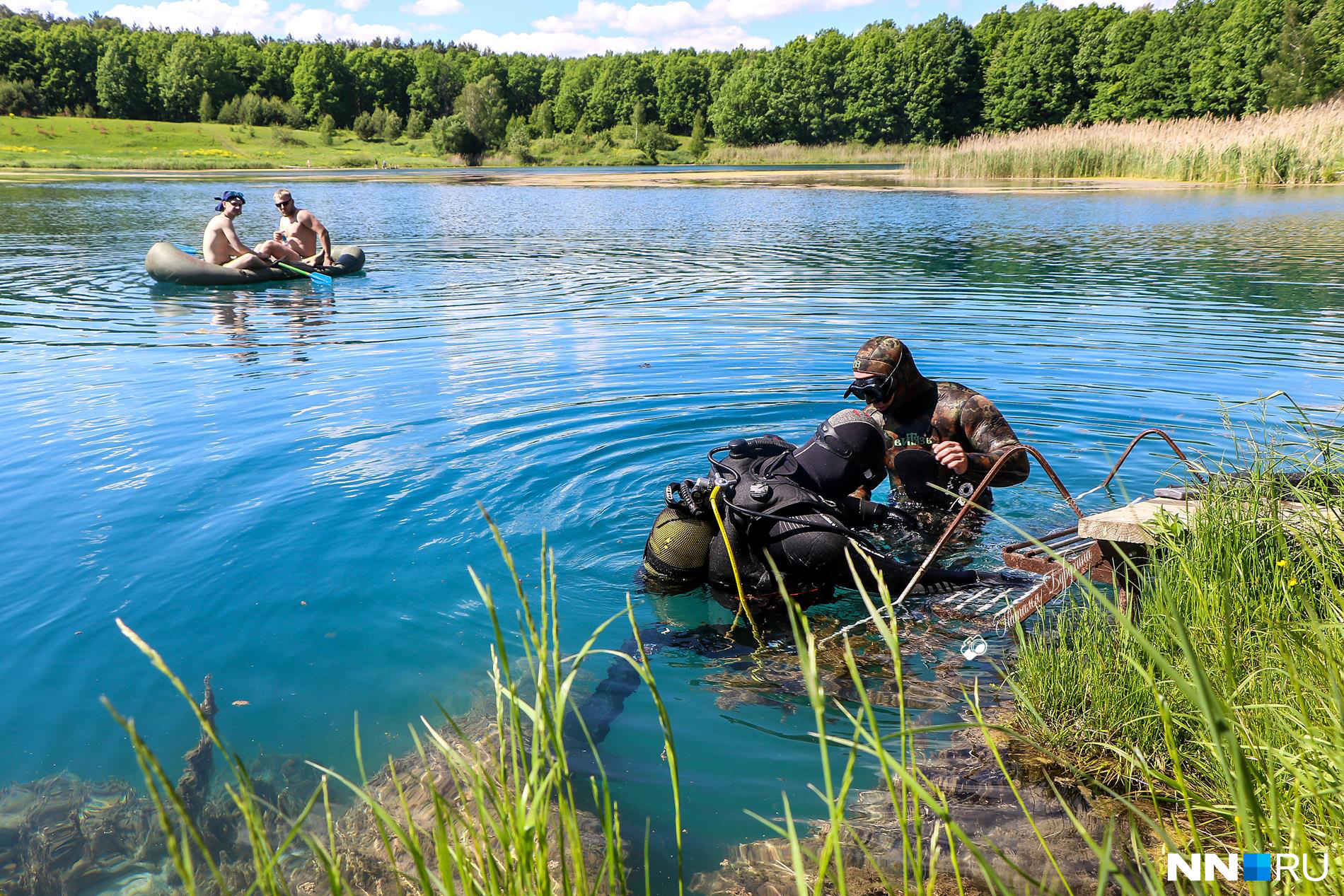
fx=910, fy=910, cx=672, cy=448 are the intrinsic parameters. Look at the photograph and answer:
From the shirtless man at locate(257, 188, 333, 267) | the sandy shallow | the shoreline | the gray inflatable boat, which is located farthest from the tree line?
the gray inflatable boat

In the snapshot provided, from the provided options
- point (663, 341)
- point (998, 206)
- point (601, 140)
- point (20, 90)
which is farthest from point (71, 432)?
point (20, 90)

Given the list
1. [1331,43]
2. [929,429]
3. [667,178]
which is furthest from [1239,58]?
[929,429]

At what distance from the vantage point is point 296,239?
15930 mm

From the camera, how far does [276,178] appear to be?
4584cm

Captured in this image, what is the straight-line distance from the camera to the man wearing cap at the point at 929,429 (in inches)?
193

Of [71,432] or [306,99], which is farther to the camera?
[306,99]

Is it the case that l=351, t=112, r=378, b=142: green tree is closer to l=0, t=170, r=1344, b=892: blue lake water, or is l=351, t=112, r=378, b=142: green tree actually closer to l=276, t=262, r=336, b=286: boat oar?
l=0, t=170, r=1344, b=892: blue lake water

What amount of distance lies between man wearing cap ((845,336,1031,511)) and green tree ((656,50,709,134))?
10460 cm

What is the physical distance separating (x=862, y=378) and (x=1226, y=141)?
29.0 m

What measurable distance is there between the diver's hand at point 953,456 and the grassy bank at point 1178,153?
2729 centimetres

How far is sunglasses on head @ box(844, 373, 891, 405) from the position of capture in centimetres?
515

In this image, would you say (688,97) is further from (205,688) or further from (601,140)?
(205,688)

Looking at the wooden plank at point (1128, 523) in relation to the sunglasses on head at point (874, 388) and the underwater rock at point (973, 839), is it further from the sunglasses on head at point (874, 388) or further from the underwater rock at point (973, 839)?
the sunglasses on head at point (874, 388)

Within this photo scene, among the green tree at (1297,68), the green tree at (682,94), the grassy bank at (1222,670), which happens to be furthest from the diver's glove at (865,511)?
the green tree at (682,94)
